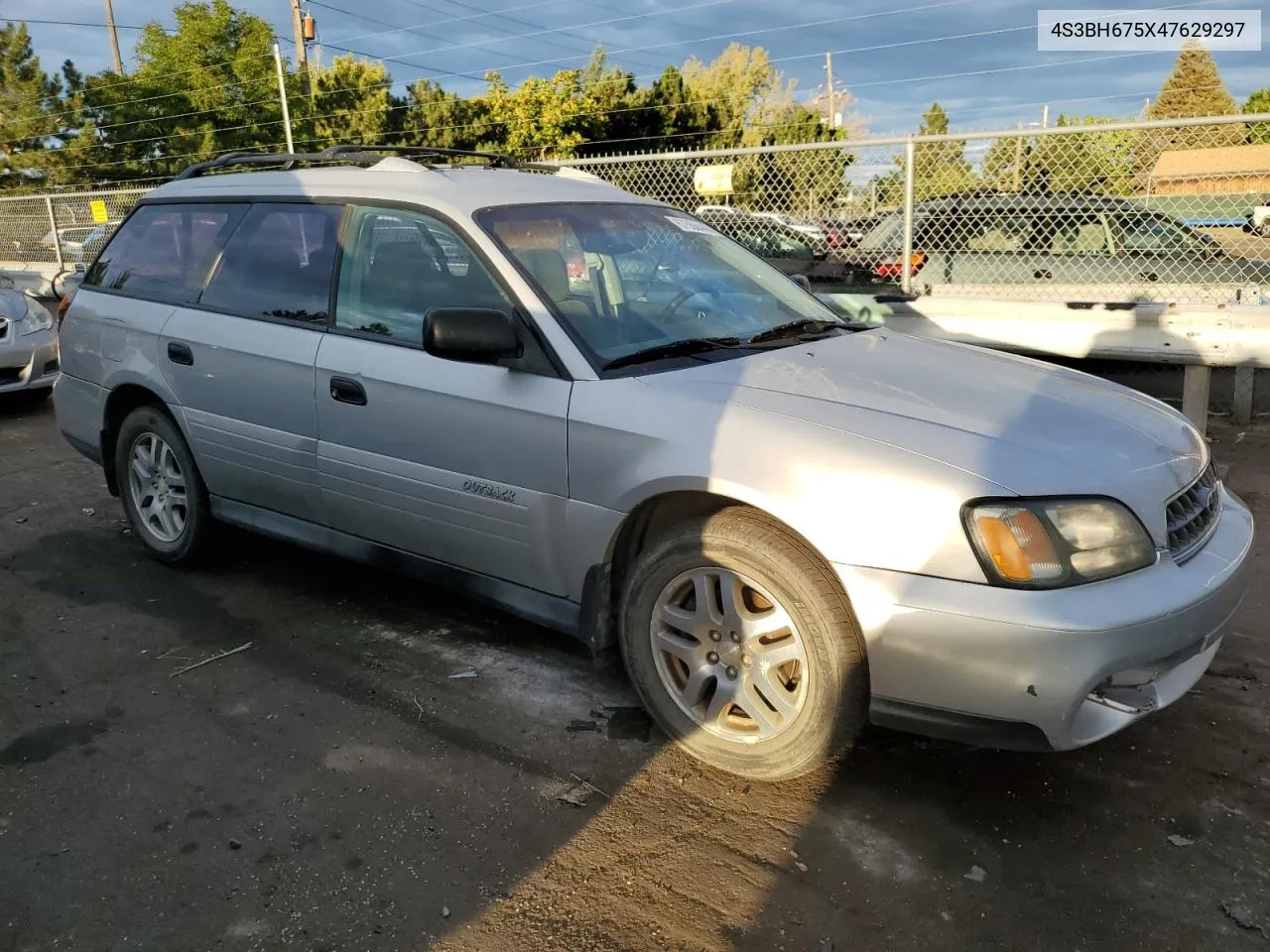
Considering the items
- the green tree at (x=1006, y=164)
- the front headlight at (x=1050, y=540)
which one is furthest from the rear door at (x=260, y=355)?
the green tree at (x=1006, y=164)

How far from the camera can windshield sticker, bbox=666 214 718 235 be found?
163 inches

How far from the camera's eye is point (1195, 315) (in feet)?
20.4

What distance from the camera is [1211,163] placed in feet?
25.3

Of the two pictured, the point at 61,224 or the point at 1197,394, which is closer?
the point at 1197,394

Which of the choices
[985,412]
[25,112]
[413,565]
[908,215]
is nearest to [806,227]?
[908,215]

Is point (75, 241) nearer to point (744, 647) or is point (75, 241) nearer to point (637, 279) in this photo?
point (637, 279)

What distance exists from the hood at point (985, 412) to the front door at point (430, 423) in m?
0.50

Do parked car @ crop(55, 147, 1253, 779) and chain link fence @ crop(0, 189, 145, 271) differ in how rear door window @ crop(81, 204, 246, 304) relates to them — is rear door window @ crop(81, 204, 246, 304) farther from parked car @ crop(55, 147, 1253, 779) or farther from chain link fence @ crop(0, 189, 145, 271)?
chain link fence @ crop(0, 189, 145, 271)

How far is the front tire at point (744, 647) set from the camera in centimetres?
264

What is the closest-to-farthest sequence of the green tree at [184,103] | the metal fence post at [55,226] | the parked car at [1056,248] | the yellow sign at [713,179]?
the parked car at [1056,248] → the yellow sign at [713,179] → the metal fence post at [55,226] → the green tree at [184,103]

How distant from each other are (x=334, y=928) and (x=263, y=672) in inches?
60.0

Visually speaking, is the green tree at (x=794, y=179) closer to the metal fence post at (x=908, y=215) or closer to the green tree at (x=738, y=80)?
the metal fence post at (x=908, y=215)

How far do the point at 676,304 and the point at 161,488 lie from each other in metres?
2.72

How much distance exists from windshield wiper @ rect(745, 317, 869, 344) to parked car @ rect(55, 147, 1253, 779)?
2cm
